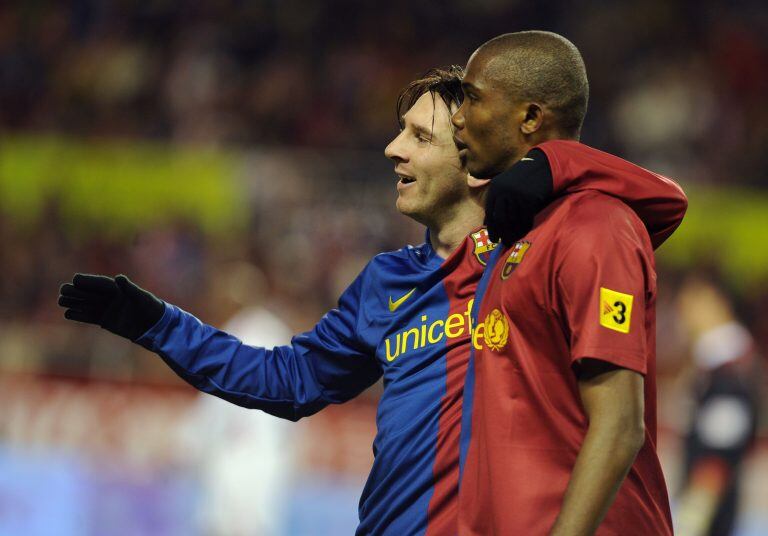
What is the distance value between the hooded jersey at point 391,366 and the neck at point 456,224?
50 millimetres

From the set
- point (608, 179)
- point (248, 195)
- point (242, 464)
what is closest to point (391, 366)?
point (608, 179)

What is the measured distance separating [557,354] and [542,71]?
0.61 meters

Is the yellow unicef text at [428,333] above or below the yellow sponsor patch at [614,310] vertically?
above

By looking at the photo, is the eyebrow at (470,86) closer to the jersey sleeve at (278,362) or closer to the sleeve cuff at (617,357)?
the sleeve cuff at (617,357)

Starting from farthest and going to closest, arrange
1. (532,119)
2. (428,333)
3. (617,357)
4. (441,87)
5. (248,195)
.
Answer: (248,195) < (441,87) < (428,333) < (532,119) < (617,357)

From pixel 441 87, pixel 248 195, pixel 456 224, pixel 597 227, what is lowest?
pixel 597 227

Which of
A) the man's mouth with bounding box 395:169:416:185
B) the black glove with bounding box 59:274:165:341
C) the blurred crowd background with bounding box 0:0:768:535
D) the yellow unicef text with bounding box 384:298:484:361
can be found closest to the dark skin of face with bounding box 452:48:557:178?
the yellow unicef text with bounding box 384:298:484:361

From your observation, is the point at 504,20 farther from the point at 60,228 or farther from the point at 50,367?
the point at 50,367

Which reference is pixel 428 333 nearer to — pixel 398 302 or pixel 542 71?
pixel 398 302

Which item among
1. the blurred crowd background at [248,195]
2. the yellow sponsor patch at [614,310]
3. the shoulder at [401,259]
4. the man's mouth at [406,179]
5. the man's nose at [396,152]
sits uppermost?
the blurred crowd background at [248,195]

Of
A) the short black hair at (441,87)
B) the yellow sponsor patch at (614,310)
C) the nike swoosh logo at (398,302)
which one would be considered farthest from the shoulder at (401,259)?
the yellow sponsor patch at (614,310)

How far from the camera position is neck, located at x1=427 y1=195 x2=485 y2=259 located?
11.7 ft

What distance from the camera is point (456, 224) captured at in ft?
11.8

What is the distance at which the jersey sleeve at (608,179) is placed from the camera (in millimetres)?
2498
